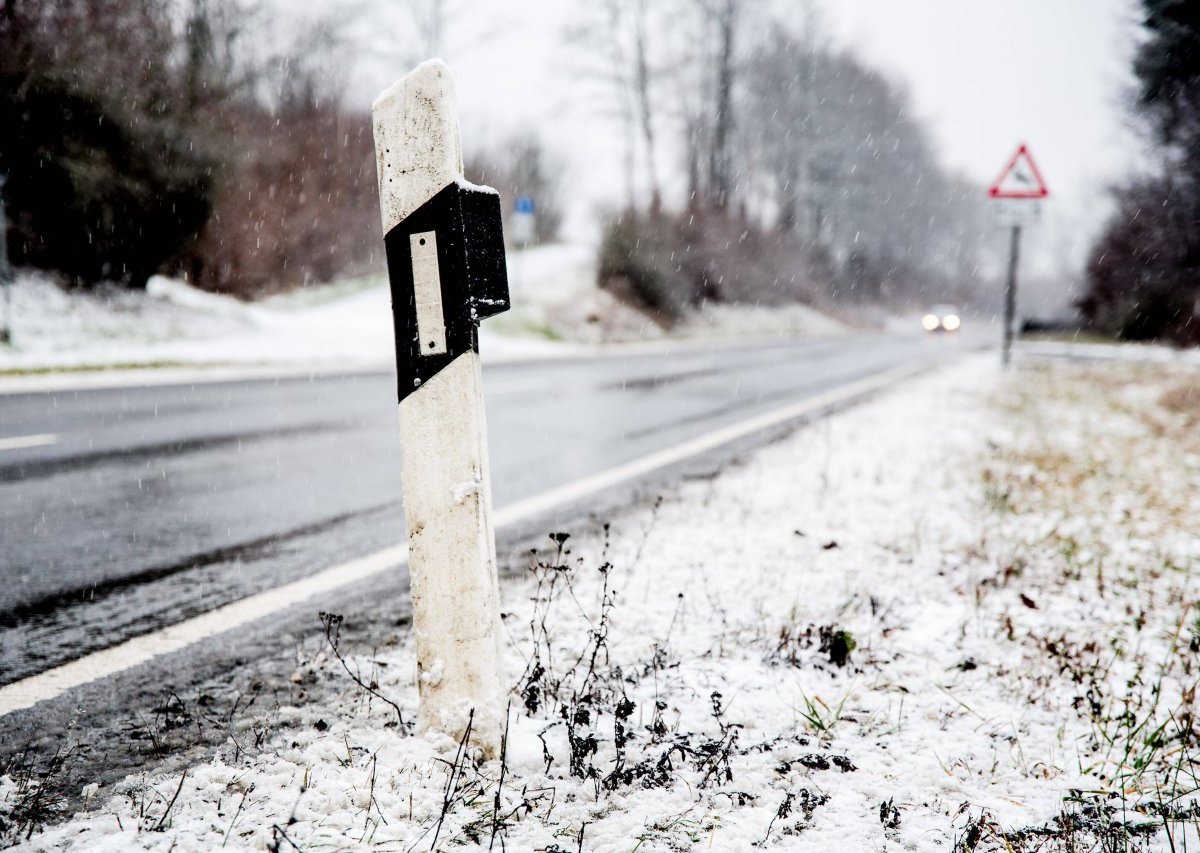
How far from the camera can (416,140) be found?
1743mm

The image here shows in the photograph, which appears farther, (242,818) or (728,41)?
(728,41)

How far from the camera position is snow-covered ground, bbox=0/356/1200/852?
5.49ft

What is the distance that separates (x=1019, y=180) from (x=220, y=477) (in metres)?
11.2

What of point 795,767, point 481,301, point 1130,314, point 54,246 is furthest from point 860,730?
point 1130,314

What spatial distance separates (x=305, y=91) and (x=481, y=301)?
27781mm

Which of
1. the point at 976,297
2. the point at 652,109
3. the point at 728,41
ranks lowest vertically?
the point at 976,297

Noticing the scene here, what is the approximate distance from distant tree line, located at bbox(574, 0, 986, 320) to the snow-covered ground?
2111 centimetres

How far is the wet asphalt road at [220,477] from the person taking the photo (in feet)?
9.76

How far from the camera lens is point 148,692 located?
2.23 metres

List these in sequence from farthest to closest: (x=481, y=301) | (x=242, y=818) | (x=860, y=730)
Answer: (x=860, y=730), (x=481, y=301), (x=242, y=818)

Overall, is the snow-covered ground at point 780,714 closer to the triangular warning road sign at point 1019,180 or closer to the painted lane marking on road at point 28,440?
the painted lane marking on road at point 28,440

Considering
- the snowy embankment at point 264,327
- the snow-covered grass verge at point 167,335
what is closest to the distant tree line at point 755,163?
the snowy embankment at point 264,327

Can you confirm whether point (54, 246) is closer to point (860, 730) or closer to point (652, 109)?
point (860, 730)

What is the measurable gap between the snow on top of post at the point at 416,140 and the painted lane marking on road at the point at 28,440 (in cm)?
559
